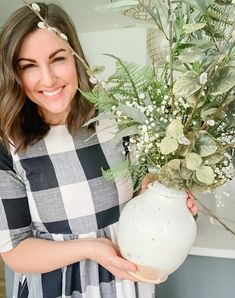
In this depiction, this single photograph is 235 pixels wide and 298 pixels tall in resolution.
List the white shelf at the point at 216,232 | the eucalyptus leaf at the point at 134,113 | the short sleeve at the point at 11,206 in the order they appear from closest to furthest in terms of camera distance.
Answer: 1. the eucalyptus leaf at the point at 134,113
2. the short sleeve at the point at 11,206
3. the white shelf at the point at 216,232

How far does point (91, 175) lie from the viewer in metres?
0.84

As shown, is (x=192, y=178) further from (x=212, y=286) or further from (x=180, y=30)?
(x=212, y=286)

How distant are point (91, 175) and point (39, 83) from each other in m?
0.22

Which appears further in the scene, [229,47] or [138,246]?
[138,246]

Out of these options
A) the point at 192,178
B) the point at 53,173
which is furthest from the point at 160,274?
the point at 53,173

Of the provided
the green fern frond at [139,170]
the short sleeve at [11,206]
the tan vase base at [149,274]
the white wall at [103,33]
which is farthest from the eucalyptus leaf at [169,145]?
the white wall at [103,33]

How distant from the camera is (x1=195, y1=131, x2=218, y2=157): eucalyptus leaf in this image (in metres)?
0.54

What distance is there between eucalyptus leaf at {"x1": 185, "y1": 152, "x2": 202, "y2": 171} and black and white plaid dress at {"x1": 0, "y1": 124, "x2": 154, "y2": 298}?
0.32 metres

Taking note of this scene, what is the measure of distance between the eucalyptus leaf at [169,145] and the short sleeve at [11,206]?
0.39 m

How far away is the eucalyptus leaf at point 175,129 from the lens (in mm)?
536

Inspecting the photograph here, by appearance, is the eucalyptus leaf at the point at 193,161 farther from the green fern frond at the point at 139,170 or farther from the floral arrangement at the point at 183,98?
the green fern frond at the point at 139,170

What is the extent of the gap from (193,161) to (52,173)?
369 millimetres

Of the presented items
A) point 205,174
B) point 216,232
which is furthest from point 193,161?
point 216,232

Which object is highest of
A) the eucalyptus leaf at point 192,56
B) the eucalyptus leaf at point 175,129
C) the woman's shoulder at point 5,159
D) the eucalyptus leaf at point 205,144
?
the eucalyptus leaf at point 192,56
